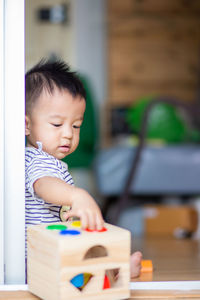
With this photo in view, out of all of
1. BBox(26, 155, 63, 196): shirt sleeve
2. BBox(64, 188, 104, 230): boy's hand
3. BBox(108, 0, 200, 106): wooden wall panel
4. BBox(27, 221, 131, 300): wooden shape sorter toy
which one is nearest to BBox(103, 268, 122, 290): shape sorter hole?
BBox(27, 221, 131, 300): wooden shape sorter toy

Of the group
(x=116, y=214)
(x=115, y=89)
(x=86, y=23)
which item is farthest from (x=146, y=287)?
(x=86, y=23)

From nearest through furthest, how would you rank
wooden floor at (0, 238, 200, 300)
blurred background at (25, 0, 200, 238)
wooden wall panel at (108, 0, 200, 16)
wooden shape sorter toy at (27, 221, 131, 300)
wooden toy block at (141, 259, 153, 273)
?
wooden shape sorter toy at (27, 221, 131, 300), wooden floor at (0, 238, 200, 300), wooden toy block at (141, 259, 153, 273), blurred background at (25, 0, 200, 238), wooden wall panel at (108, 0, 200, 16)

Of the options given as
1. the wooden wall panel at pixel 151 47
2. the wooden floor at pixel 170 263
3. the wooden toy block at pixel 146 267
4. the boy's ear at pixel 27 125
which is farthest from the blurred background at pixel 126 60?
the boy's ear at pixel 27 125

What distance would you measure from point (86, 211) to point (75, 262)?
4.1 inches

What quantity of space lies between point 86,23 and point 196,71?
2.91ft

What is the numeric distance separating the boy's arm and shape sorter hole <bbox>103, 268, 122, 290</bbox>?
112mm

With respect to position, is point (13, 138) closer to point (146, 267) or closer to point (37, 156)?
point (37, 156)

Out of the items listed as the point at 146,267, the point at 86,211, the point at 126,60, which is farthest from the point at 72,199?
the point at 126,60

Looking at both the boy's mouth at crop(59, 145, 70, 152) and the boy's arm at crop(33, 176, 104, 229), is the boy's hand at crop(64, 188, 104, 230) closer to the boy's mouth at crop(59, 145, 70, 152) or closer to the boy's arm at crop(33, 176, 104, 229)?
the boy's arm at crop(33, 176, 104, 229)

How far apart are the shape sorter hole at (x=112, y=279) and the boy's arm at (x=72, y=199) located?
0.37 feet

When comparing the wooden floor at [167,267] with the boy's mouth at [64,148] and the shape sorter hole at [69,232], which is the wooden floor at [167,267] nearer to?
the shape sorter hole at [69,232]

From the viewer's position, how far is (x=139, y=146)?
295cm

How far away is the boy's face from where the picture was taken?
1.24 metres

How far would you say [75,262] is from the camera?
1.00 m
